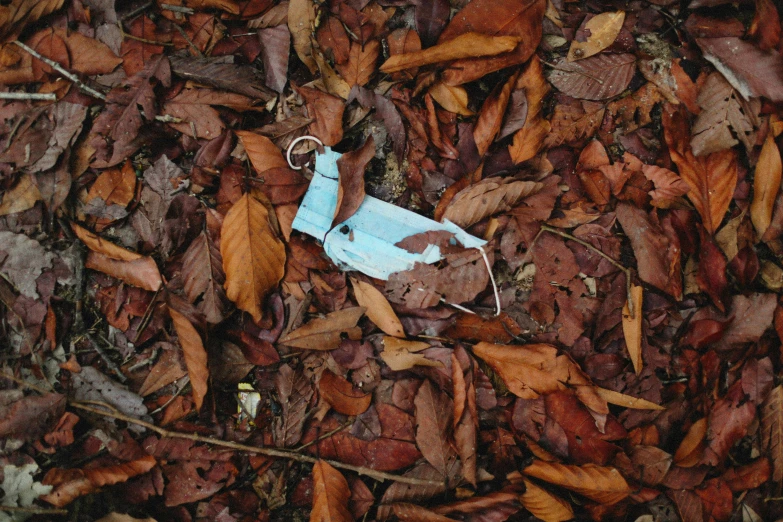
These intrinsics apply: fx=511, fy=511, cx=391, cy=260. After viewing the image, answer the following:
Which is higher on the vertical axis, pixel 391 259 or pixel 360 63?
pixel 360 63

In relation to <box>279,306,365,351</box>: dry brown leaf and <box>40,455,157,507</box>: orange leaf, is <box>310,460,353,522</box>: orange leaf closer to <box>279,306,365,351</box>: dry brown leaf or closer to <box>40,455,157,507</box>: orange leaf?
<box>279,306,365,351</box>: dry brown leaf

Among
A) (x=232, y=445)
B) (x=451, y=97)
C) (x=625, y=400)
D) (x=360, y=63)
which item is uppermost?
(x=360, y=63)

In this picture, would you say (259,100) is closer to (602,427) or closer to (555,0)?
(555,0)

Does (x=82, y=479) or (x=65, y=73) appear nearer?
(x=82, y=479)

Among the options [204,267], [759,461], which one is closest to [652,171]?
[759,461]

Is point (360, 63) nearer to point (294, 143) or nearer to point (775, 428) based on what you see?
point (294, 143)

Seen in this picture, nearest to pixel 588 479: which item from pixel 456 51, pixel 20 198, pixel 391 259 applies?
pixel 391 259
